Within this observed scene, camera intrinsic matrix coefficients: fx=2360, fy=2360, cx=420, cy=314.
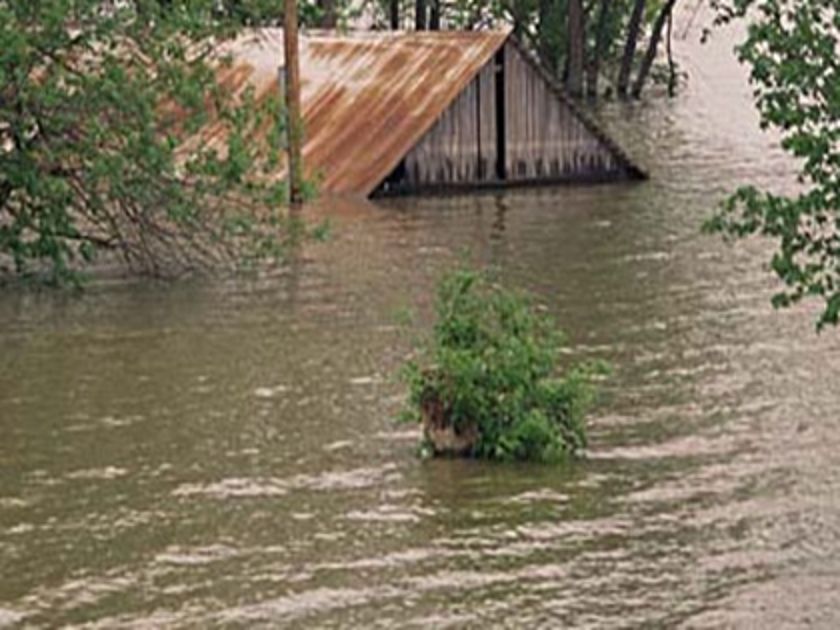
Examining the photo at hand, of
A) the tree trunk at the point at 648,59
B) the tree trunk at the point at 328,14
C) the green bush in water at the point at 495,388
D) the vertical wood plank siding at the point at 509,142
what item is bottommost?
the green bush in water at the point at 495,388

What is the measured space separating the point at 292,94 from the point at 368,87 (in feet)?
11.7

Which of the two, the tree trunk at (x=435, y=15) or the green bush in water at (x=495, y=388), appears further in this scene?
the tree trunk at (x=435, y=15)

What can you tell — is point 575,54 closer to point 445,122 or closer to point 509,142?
point 509,142

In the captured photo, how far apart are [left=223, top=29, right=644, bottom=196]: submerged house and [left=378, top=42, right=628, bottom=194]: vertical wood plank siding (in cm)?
2

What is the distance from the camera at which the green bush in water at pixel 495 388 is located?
17.3 meters

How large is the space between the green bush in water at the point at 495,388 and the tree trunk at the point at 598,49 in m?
44.3

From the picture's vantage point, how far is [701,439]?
1850 cm

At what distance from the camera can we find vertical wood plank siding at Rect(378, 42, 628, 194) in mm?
37344

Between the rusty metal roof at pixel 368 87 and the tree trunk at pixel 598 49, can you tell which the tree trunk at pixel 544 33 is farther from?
the rusty metal roof at pixel 368 87

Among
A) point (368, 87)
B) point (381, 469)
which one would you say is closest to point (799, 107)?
point (381, 469)

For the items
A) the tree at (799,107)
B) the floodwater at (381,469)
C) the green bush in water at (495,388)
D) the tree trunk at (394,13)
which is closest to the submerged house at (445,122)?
the floodwater at (381,469)

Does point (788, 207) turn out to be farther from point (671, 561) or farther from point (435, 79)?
point (435, 79)

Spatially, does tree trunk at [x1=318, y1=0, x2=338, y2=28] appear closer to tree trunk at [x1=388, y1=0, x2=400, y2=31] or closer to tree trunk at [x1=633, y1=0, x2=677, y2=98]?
tree trunk at [x1=388, y1=0, x2=400, y2=31]

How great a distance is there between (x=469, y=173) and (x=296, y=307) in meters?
12.5
